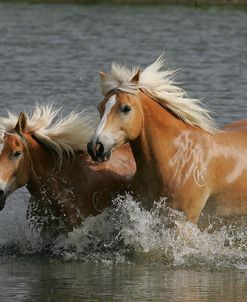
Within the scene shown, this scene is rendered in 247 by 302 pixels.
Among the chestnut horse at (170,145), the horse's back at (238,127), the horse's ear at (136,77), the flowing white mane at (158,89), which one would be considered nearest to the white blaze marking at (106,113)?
the chestnut horse at (170,145)

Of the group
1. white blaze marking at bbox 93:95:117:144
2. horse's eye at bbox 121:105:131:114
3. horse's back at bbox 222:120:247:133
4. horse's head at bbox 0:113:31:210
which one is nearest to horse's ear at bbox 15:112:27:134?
horse's head at bbox 0:113:31:210

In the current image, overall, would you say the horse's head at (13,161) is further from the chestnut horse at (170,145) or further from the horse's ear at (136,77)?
the horse's ear at (136,77)

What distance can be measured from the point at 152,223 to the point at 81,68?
1298cm

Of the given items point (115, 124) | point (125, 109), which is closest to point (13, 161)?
point (115, 124)

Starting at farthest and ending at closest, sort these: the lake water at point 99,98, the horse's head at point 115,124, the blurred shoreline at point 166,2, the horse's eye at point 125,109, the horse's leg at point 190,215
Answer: the blurred shoreline at point 166,2
the horse's leg at point 190,215
the horse's eye at point 125,109
the horse's head at point 115,124
the lake water at point 99,98

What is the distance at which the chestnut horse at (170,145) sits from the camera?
36.3 feet

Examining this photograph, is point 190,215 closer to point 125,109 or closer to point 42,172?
point 125,109

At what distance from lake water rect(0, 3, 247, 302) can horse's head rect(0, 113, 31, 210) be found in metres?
0.75

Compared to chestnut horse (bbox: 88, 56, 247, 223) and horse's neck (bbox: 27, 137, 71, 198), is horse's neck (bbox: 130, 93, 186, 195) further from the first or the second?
horse's neck (bbox: 27, 137, 71, 198)

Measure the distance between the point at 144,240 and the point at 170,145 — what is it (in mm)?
952

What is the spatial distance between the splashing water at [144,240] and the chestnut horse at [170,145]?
0.48 ft

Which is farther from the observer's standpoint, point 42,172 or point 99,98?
point 99,98

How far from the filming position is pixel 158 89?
37.4 feet

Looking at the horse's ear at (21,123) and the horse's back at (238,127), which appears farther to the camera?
the horse's back at (238,127)
